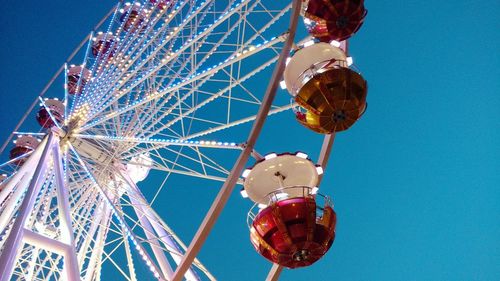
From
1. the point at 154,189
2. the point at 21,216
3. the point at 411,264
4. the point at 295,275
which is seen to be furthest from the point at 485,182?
the point at 21,216

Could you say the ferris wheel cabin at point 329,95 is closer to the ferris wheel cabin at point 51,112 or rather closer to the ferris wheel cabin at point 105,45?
the ferris wheel cabin at point 105,45

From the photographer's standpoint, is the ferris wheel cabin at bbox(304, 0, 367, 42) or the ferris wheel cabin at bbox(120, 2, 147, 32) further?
the ferris wheel cabin at bbox(120, 2, 147, 32)

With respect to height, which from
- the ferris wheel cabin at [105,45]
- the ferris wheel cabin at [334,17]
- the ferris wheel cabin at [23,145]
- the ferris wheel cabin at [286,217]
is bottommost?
the ferris wheel cabin at [286,217]

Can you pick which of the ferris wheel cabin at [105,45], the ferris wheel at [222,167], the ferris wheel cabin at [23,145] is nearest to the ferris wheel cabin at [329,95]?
the ferris wheel at [222,167]

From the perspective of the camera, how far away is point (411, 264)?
28.6 meters

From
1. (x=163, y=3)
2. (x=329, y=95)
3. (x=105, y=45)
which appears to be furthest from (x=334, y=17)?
(x=105, y=45)

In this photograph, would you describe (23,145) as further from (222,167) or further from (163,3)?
(222,167)

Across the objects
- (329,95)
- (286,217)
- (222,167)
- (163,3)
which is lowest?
(286,217)

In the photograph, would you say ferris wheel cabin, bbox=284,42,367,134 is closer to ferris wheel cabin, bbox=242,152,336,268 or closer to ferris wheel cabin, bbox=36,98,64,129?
ferris wheel cabin, bbox=242,152,336,268

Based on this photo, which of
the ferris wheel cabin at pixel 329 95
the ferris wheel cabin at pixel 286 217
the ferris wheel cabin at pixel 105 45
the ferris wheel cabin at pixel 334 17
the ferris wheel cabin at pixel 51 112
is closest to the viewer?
the ferris wheel cabin at pixel 286 217

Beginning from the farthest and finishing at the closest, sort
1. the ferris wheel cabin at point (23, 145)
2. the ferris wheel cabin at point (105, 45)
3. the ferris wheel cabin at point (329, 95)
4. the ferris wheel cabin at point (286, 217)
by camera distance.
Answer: the ferris wheel cabin at point (23, 145) < the ferris wheel cabin at point (105, 45) < the ferris wheel cabin at point (329, 95) < the ferris wheel cabin at point (286, 217)

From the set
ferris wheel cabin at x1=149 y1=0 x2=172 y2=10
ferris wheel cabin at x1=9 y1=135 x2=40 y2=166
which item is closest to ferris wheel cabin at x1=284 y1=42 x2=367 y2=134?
ferris wheel cabin at x1=149 y1=0 x2=172 y2=10

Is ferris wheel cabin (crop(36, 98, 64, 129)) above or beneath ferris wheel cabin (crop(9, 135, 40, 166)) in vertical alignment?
above

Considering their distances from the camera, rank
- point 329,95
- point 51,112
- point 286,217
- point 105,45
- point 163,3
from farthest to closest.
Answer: point 105,45 → point 51,112 → point 163,3 → point 329,95 → point 286,217
